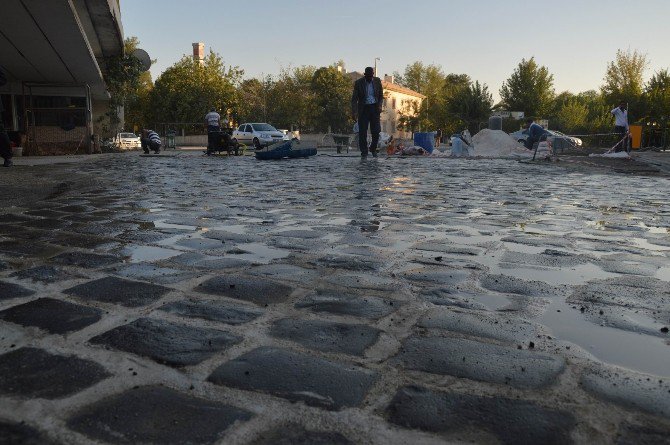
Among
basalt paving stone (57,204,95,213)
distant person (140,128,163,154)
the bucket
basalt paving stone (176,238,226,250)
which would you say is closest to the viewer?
basalt paving stone (176,238,226,250)

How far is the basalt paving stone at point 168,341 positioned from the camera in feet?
5.23

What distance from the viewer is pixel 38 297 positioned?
7.05ft

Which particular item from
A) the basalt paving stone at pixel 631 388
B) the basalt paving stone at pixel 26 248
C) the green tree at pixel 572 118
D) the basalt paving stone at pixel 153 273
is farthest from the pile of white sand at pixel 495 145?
the green tree at pixel 572 118

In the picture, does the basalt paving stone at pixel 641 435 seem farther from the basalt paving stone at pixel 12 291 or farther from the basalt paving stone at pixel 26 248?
the basalt paving stone at pixel 26 248

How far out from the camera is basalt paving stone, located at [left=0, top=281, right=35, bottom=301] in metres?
2.15

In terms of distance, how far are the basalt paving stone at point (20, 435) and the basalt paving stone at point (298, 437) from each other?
441 mm

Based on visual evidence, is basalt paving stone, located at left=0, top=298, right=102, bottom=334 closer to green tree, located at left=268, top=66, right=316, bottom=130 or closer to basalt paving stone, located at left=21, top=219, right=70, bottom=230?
basalt paving stone, located at left=21, top=219, right=70, bottom=230

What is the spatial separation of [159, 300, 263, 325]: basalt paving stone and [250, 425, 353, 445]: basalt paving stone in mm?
734

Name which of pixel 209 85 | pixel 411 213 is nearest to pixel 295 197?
pixel 411 213

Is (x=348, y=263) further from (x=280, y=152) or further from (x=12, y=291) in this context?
(x=280, y=152)

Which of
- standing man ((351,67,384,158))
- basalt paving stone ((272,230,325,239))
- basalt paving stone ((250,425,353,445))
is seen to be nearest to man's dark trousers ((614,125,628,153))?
standing man ((351,67,384,158))

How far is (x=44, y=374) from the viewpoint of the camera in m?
1.45

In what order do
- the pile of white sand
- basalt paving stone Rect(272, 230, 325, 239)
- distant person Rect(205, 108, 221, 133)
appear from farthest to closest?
the pile of white sand, distant person Rect(205, 108, 221, 133), basalt paving stone Rect(272, 230, 325, 239)

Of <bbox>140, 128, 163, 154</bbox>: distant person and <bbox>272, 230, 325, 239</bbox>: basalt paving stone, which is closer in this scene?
<bbox>272, 230, 325, 239</bbox>: basalt paving stone
